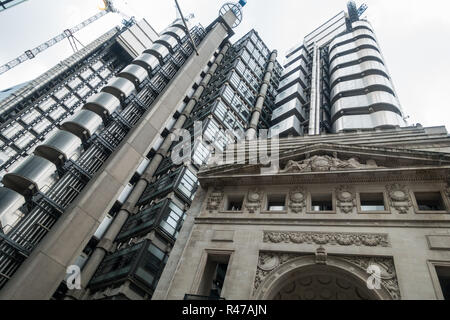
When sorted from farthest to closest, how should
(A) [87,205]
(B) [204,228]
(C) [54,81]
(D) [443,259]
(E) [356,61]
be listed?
(E) [356,61]
(C) [54,81]
(A) [87,205]
(B) [204,228]
(D) [443,259]

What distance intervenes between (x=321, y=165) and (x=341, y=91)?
34836mm

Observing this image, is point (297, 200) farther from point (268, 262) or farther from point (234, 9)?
point (234, 9)

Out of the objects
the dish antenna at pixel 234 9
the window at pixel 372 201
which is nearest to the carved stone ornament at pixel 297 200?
the window at pixel 372 201

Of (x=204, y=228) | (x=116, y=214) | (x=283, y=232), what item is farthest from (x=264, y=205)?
(x=116, y=214)

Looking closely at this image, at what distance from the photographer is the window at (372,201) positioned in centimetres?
1841

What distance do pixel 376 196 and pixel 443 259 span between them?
4.98 m

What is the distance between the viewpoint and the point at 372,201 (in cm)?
1880

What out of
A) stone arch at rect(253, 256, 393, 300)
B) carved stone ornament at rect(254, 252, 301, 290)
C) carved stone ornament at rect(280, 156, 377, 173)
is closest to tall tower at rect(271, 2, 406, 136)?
carved stone ornament at rect(280, 156, 377, 173)

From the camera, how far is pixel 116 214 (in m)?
34.4

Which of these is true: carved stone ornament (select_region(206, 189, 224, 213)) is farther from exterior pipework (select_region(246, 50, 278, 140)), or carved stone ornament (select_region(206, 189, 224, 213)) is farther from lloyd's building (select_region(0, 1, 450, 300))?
exterior pipework (select_region(246, 50, 278, 140))

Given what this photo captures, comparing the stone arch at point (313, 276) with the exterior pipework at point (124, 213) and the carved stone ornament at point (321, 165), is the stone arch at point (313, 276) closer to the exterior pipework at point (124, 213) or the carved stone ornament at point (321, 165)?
the carved stone ornament at point (321, 165)

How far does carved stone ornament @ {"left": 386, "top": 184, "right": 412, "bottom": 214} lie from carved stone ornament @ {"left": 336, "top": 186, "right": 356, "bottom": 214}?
77.8 inches

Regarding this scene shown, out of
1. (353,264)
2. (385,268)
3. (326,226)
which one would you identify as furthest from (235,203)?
(385,268)
